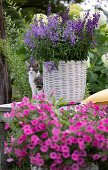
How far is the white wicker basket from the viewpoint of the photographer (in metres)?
1.94

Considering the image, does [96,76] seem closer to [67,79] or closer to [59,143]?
[67,79]

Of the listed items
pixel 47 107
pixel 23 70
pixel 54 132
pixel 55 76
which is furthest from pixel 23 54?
pixel 54 132

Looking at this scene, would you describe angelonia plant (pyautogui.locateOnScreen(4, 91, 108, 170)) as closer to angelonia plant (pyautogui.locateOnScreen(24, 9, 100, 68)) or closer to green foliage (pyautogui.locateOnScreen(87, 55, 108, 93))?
angelonia plant (pyautogui.locateOnScreen(24, 9, 100, 68))

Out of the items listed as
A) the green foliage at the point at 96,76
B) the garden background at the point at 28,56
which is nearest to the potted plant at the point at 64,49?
the garden background at the point at 28,56

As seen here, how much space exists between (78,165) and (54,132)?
190 mm

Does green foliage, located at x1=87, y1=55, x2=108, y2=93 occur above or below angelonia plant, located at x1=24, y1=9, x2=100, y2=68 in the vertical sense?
below

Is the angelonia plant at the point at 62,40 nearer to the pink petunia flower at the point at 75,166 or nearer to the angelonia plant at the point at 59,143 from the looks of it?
the angelonia plant at the point at 59,143

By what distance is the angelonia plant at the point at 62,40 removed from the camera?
190cm

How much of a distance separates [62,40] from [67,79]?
309mm

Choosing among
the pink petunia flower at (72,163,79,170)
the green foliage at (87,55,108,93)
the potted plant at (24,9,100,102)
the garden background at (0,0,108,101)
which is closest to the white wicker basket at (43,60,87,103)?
the potted plant at (24,9,100,102)

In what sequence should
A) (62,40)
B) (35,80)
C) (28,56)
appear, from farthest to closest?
(28,56) < (35,80) < (62,40)

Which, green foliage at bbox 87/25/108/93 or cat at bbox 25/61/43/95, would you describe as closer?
cat at bbox 25/61/43/95

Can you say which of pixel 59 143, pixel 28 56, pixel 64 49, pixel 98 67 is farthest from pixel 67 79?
pixel 98 67

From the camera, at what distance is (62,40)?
189 cm
